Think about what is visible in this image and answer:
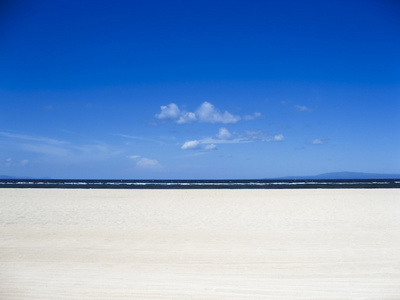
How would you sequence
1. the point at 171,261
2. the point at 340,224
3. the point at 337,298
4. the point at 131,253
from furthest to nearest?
the point at 340,224, the point at 131,253, the point at 171,261, the point at 337,298

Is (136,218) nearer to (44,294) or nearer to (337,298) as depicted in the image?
(44,294)

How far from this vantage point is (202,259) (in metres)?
6.16

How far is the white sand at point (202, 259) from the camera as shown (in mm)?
A: 4586

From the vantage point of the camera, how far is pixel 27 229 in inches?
376

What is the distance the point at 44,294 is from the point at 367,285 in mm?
4873

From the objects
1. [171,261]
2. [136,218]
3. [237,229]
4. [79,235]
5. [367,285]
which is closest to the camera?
[367,285]

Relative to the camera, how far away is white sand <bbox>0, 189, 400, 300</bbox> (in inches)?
181

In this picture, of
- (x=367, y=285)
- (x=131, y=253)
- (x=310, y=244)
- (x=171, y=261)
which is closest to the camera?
(x=367, y=285)

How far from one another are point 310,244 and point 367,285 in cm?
260

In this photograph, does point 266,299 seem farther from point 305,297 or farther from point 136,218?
point 136,218

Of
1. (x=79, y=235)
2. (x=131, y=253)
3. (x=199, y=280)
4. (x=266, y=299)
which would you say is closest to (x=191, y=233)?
(x=131, y=253)

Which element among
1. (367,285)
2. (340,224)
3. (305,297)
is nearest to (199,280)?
(305,297)

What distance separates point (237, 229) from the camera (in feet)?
30.7

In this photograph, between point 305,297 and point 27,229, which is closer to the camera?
point 305,297
